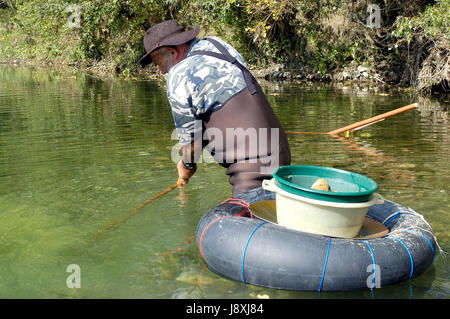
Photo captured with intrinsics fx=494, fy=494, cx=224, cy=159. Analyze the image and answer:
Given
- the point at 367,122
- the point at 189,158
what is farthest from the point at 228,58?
the point at 367,122

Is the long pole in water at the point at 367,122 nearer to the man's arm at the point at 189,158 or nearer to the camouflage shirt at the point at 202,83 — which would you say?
the man's arm at the point at 189,158

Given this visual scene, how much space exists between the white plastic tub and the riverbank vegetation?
31.4ft

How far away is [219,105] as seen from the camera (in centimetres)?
378

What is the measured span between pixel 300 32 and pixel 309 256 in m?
16.1

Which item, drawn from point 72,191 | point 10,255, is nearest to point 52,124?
point 72,191

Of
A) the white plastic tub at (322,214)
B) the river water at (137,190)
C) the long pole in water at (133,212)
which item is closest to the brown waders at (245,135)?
the white plastic tub at (322,214)

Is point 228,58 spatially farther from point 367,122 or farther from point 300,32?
point 300,32

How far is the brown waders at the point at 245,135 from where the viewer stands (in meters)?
3.74

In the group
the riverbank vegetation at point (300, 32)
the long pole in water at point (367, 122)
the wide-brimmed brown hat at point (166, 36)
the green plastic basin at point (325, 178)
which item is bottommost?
the green plastic basin at point (325, 178)

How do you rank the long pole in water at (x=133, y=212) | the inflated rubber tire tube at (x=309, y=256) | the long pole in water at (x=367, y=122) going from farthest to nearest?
the long pole in water at (x=367, y=122) → the long pole in water at (x=133, y=212) → the inflated rubber tire tube at (x=309, y=256)

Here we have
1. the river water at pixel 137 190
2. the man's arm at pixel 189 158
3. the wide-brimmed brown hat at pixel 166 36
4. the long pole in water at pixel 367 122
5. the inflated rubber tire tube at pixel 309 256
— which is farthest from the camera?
the long pole in water at pixel 367 122

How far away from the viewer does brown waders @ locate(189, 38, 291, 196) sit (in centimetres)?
374

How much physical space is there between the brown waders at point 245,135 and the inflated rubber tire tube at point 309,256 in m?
0.54

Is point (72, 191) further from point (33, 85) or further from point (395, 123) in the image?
point (33, 85)
